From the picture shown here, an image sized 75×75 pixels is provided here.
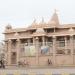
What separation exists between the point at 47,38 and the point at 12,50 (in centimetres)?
695

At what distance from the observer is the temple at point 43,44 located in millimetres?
52475

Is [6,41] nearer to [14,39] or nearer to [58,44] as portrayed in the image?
[14,39]

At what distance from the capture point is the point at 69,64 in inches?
2041

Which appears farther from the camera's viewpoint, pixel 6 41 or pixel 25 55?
pixel 6 41

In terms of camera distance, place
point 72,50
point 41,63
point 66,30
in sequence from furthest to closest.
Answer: point 66,30 → point 41,63 → point 72,50

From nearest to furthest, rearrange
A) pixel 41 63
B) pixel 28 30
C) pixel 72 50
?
pixel 72 50 < pixel 41 63 < pixel 28 30

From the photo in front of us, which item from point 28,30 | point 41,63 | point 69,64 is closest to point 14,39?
point 28,30

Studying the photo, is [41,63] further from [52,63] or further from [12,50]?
[12,50]

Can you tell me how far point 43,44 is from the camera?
177 ft

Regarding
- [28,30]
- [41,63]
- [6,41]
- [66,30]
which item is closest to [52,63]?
[41,63]

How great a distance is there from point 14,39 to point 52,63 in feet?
46.1

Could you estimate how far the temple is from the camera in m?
52.5

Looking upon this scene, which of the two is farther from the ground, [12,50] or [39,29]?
[39,29]

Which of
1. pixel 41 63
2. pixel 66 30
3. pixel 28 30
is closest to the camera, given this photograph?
pixel 41 63
